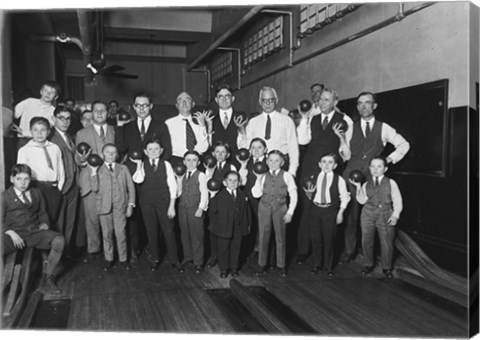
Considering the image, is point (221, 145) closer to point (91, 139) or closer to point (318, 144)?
point (318, 144)

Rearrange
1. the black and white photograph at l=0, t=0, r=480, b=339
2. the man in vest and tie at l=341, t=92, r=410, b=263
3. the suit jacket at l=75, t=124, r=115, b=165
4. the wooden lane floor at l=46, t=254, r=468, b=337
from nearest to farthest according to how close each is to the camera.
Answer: the wooden lane floor at l=46, t=254, r=468, b=337, the black and white photograph at l=0, t=0, r=480, b=339, the man in vest and tie at l=341, t=92, r=410, b=263, the suit jacket at l=75, t=124, r=115, b=165

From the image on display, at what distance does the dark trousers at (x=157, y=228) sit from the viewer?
3.66m

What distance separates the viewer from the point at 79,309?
3299mm

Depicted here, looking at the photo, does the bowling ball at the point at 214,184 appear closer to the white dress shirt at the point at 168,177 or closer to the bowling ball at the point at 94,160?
the white dress shirt at the point at 168,177

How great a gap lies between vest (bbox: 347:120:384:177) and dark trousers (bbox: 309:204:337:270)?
1.23 ft

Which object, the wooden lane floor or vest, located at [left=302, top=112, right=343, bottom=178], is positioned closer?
the wooden lane floor

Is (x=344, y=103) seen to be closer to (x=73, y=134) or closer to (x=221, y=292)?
(x=221, y=292)

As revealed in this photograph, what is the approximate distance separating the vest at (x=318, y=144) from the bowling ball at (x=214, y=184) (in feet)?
2.08

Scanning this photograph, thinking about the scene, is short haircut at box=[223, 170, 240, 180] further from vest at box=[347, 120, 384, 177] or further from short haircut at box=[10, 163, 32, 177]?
short haircut at box=[10, 163, 32, 177]

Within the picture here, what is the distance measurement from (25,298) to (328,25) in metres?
2.91

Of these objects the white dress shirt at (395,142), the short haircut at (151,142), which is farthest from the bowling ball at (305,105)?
the short haircut at (151,142)

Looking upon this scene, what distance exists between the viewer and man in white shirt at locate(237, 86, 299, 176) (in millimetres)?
3588

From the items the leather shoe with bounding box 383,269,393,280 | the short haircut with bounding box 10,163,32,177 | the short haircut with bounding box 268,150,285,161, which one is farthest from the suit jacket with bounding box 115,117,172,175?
the leather shoe with bounding box 383,269,393,280

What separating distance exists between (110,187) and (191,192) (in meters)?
0.60
